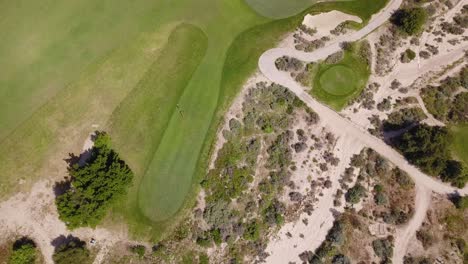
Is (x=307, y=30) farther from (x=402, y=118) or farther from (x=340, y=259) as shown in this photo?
(x=340, y=259)

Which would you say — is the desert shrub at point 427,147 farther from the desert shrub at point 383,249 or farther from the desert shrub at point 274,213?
the desert shrub at point 274,213

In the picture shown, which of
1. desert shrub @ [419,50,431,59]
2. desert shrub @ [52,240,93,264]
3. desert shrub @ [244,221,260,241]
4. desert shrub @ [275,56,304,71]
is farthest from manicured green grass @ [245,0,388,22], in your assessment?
desert shrub @ [52,240,93,264]

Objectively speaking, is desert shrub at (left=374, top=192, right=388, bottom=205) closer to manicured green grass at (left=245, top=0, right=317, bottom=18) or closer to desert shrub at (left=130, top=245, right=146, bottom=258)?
manicured green grass at (left=245, top=0, right=317, bottom=18)

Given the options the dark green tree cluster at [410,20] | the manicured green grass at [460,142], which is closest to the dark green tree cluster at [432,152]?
the manicured green grass at [460,142]

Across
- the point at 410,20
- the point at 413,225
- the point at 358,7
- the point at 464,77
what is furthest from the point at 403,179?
the point at 358,7

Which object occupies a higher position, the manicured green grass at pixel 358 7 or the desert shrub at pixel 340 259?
the manicured green grass at pixel 358 7
